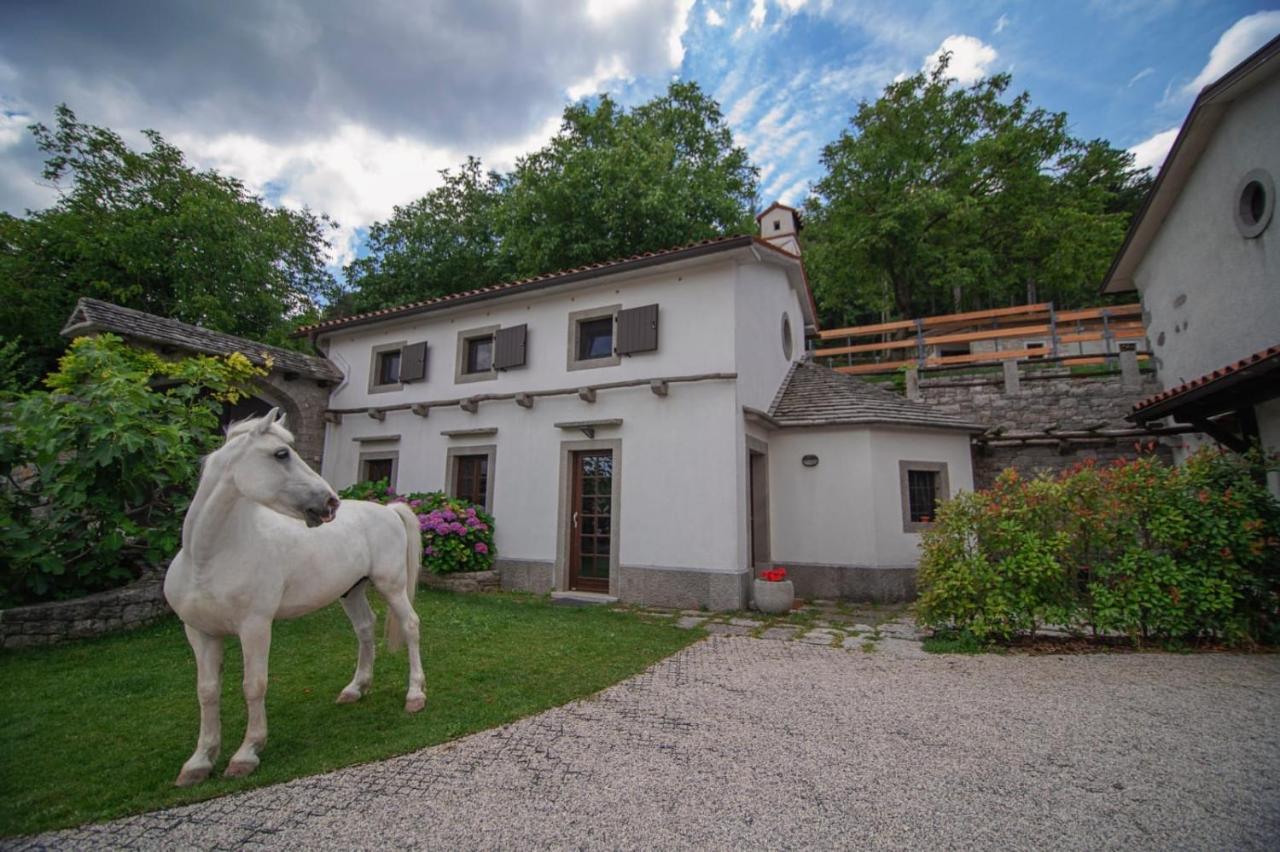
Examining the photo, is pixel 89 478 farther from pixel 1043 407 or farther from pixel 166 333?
pixel 1043 407

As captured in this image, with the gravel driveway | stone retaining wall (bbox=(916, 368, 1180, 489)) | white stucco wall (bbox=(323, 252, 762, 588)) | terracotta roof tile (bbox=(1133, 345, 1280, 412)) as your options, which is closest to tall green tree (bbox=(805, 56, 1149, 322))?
stone retaining wall (bbox=(916, 368, 1180, 489))

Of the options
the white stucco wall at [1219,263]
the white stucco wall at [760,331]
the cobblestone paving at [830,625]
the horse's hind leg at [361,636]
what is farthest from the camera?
the white stucco wall at [760,331]

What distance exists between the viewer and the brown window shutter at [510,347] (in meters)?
10.8

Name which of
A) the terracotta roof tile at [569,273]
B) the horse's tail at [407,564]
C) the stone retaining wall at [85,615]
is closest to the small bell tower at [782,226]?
the terracotta roof tile at [569,273]

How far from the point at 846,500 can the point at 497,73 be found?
31.6 feet

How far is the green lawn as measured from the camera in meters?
2.92

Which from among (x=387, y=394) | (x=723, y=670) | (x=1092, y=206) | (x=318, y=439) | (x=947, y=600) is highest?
(x=1092, y=206)

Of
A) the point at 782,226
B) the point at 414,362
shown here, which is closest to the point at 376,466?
the point at 414,362

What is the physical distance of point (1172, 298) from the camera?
11.2 meters

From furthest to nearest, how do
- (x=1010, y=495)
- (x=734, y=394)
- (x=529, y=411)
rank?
(x=529, y=411)
(x=734, y=394)
(x=1010, y=495)

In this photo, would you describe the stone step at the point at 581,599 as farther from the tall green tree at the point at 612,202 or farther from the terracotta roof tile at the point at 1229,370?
the tall green tree at the point at 612,202

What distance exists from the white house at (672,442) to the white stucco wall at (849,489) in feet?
0.09

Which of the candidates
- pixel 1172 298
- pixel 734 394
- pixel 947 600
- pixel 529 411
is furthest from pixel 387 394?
pixel 1172 298

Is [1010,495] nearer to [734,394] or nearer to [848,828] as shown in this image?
[734,394]
